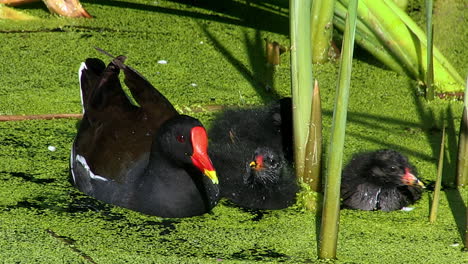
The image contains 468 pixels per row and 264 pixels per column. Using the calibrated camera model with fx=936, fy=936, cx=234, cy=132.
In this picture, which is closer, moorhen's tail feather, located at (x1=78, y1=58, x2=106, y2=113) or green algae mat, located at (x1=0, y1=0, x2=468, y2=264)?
green algae mat, located at (x1=0, y1=0, x2=468, y2=264)

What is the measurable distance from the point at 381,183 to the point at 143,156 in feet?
2.72

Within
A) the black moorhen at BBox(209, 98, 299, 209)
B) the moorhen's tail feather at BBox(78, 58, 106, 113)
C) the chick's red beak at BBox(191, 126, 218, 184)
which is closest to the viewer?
the chick's red beak at BBox(191, 126, 218, 184)

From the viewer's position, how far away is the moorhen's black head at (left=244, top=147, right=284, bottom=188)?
3.18 meters

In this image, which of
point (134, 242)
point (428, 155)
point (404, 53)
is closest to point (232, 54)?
point (404, 53)

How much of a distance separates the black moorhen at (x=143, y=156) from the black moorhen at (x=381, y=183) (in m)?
0.49

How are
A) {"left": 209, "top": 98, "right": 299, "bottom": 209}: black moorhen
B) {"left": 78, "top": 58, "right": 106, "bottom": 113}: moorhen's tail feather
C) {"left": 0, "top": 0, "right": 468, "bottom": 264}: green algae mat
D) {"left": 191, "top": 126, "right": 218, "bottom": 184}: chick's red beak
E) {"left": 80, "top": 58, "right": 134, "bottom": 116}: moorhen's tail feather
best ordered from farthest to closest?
{"left": 78, "top": 58, "right": 106, "bottom": 113}: moorhen's tail feather, {"left": 80, "top": 58, "right": 134, "bottom": 116}: moorhen's tail feather, {"left": 209, "top": 98, "right": 299, "bottom": 209}: black moorhen, {"left": 191, "top": 126, "right": 218, "bottom": 184}: chick's red beak, {"left": 0, "top": 0, "right": 468, "bottom": 264}: green algae mat

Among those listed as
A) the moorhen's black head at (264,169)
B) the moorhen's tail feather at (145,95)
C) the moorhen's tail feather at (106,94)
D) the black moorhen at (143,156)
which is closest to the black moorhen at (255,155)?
the moorhen's black head at (264,169)

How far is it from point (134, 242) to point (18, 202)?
48 cm

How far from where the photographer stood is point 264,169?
126 inches

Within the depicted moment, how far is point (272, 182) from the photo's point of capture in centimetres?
316

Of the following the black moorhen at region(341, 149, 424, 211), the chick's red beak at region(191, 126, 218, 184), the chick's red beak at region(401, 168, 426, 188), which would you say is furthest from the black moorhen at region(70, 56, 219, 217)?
the chick's red beak at region(401, 168, 426, 188)

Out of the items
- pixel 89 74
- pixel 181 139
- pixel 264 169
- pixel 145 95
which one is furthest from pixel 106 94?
pixel 264 169

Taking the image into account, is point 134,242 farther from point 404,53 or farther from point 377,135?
point 404,53

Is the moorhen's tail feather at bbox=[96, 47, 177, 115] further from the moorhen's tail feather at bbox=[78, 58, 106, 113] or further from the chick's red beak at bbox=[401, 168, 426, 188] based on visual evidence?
the chick's red beak at bbox=[401, 168, 426, 188]
